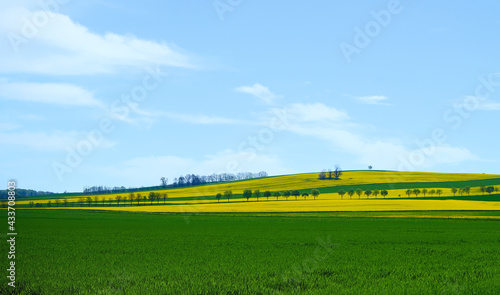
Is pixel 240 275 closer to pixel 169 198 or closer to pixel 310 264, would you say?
pixel 310 264

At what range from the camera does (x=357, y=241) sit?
2994cm

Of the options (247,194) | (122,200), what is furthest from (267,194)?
(122,200)

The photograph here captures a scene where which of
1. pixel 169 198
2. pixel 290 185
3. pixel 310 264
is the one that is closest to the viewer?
pixel 310 264

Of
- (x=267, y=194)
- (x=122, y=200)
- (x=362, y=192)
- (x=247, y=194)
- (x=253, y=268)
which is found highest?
(x=247, y=194)

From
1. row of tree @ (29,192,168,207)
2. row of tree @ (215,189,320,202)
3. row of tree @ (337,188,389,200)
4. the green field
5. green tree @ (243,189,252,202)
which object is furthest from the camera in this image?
row of tree @ (29,192,168,207)

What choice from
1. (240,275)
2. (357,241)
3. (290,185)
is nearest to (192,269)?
(240,275)

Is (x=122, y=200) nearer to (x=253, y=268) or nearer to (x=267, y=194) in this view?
(x=267, y=194)

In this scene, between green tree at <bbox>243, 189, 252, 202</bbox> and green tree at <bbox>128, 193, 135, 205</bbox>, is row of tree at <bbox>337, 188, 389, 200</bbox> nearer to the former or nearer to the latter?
green tree at <bbox>243, 189, 252, 202</bbox>

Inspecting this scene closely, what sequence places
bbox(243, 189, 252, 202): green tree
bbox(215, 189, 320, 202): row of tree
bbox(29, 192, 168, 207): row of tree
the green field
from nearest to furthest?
the green field < bbox(215, 189, 320, 202): row of tree < bbox(243, 189, 252, 202): green tree < bbox(29, 192, 168, 207): row of tree

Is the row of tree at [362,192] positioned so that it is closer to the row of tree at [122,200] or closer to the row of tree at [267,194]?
the row of tree at [267,194]

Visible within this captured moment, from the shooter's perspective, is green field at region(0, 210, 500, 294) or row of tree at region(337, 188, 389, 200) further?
row of tree at region(337, 188, 389, 200)

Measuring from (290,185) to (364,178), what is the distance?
3121 centimetres

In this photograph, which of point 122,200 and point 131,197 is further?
point 122,200

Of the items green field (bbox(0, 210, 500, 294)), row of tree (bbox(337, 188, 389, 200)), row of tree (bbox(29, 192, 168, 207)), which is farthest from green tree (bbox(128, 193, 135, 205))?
green field (bbox(0, 210, 500, 294))
